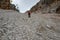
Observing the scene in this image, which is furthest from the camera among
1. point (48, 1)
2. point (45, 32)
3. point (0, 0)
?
point (48, 1)

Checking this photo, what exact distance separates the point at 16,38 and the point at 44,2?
237ft

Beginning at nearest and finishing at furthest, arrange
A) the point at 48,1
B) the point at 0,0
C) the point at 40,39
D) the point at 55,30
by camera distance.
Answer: the point at 40,39 → the point at 55,30 → the point at 0,0 → the point at 48,1

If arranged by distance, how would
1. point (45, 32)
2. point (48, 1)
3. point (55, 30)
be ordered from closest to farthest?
1. point (45, 32)
2. point (55, 30)
3. point (48, 1)

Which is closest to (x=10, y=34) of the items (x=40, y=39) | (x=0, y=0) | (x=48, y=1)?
(x=40, y=39)

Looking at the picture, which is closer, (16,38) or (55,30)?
(16,38)

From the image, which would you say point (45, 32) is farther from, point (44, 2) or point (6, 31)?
point (44, 2)

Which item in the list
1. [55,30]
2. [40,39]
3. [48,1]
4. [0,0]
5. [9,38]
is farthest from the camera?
[48,1]

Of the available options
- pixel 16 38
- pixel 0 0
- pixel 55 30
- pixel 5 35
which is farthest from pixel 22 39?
pixel 0 0

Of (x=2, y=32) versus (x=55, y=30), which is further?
(x=55, y=30)

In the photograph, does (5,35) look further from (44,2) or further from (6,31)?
(44,2)

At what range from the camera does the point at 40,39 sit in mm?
19078

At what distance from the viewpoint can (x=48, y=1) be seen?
84312mm

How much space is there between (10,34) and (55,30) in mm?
6860

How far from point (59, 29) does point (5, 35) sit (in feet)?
27.5
